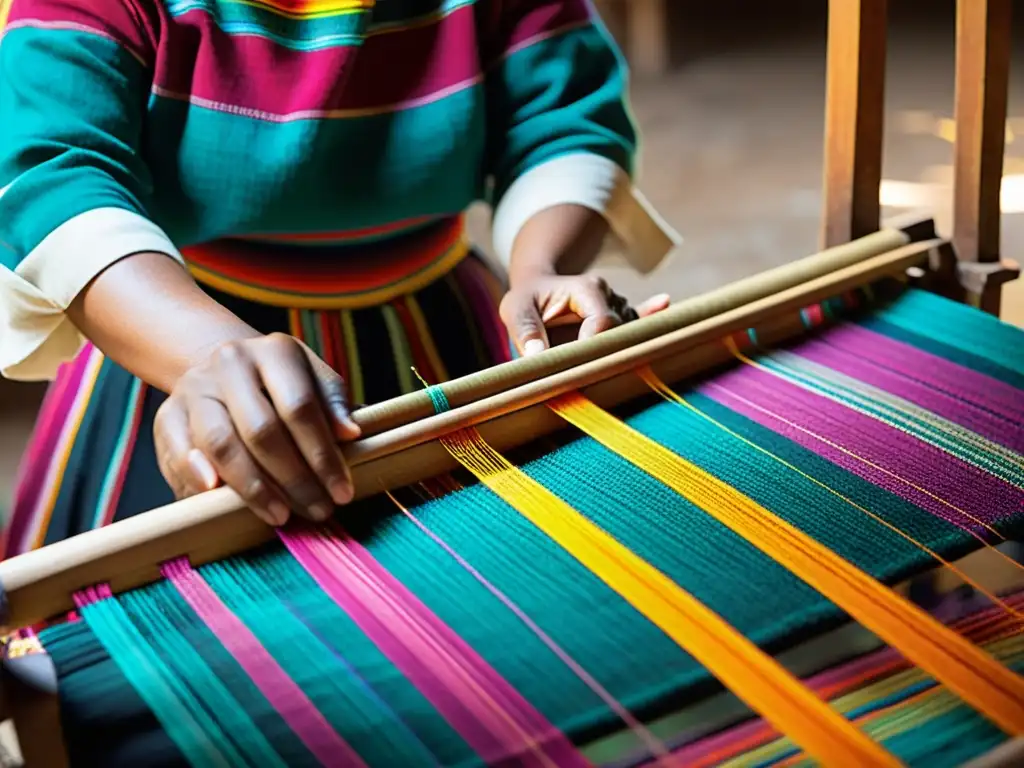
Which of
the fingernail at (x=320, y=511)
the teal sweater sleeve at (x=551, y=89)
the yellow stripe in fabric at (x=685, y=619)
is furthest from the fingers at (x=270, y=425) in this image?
the teal sweater sleeve at (x=551, y=89)

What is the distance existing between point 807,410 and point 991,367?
18cm

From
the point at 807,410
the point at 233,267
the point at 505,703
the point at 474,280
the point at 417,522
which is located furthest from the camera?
the point at 474,280

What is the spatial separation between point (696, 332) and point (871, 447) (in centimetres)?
15

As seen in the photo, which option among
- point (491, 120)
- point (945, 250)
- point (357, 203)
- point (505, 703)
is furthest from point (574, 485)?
point (945, 250)

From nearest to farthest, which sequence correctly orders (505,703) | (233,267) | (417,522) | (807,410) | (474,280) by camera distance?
(505,703) < (417,522) < (807,410) < (233,267) < (474,280)

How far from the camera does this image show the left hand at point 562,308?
2.89ft

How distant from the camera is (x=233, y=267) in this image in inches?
37.4

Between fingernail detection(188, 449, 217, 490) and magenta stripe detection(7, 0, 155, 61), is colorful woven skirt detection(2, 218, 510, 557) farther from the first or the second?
fingernail detection(188, 449, 217, 490)

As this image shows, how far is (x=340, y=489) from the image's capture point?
2.23 ft

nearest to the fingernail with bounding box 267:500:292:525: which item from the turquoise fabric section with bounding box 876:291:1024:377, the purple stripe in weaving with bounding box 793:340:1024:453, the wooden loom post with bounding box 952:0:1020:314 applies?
the purple stripe in weaving with bounding box 793:340:1024:453

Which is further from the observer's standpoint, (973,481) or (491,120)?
(491,120)

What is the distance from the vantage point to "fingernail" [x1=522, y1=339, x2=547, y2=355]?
861mm

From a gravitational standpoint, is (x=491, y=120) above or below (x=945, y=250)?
above

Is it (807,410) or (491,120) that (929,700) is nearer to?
(807,410)
